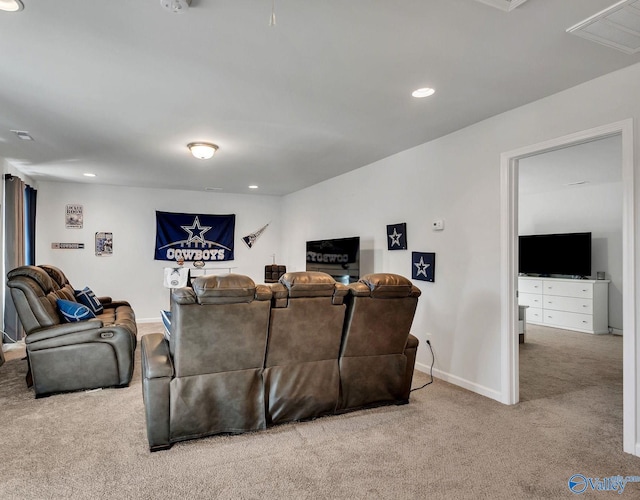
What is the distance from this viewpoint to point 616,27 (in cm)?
200

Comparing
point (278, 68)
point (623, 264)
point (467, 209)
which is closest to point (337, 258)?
point (467, 209)

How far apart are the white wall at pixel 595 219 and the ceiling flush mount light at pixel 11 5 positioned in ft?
25.1

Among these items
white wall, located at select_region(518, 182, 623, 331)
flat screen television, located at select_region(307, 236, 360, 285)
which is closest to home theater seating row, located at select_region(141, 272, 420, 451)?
flat screen television, located at select_region(307, 236, 360, 285)

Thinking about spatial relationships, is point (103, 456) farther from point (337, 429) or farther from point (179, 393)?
point (337, 429)

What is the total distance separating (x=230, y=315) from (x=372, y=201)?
304 centimetres

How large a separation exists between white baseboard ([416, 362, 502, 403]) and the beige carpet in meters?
0.08

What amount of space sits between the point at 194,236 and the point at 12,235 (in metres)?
2.80

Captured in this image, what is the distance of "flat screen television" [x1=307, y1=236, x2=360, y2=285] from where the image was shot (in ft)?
16.5

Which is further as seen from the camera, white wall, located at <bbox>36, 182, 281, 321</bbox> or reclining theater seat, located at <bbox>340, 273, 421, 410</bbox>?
white wall, located at <bbox>36, 182, 281, 321</bbox>

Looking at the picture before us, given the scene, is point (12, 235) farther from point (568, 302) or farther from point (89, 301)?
point (568, 302)

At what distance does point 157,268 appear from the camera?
22.9 ft

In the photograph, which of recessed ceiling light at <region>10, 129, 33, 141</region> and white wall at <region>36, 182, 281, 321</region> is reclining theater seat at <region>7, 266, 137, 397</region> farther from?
white wall at <region>36, 182, 281, 321</region>

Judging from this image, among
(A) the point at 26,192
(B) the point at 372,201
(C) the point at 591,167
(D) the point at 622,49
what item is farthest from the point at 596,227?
(A) the point at 26,192

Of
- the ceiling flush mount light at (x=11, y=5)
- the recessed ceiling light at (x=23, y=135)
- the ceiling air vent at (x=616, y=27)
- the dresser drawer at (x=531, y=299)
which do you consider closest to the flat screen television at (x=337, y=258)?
the ceiling air vent at (x=616, y=27)
